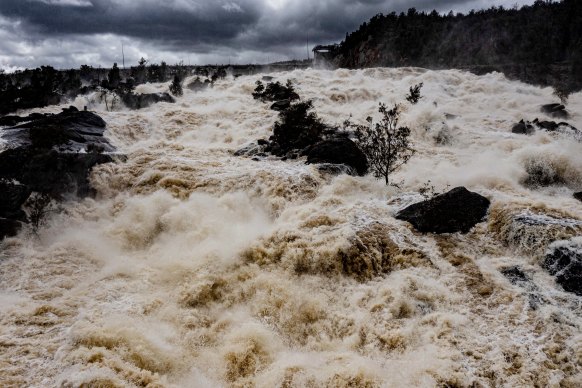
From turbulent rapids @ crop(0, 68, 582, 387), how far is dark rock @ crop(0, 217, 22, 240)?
174 millimetres

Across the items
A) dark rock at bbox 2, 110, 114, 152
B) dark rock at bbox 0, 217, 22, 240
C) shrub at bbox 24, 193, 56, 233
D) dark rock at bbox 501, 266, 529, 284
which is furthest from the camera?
dark rock at bbox 2, 110, 114, 152

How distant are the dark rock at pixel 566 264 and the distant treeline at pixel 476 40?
2996cm

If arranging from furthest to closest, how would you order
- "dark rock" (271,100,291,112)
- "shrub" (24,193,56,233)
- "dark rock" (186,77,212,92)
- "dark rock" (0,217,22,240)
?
"dark rock" (186,77,212,92)
"dark rock" (271,100,291,112)
"shrub" (24,193,56,233)
"dark rock" (0,217,22,240)

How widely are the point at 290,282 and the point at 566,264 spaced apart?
4.32 metres

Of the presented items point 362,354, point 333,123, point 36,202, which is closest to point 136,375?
point 362,354

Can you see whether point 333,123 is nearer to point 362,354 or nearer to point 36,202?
point 36,202

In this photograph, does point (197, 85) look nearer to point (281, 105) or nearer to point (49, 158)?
point (281, 105)

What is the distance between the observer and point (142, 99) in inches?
874

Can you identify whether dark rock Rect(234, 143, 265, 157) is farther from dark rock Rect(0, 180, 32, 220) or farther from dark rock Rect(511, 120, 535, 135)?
dark rock Rect(511, 120, 535, 135)

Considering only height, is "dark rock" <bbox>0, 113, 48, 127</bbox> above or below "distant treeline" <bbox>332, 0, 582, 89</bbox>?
below

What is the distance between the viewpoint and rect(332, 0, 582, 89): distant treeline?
3641cm

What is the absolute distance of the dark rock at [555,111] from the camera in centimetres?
1878

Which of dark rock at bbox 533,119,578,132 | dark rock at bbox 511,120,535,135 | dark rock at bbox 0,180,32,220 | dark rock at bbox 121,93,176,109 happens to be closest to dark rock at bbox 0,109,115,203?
dark rock at bbox 0,180,32,220

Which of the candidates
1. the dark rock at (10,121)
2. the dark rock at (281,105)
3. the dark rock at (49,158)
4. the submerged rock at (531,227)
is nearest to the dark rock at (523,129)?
the submerged rock at (531,227)
